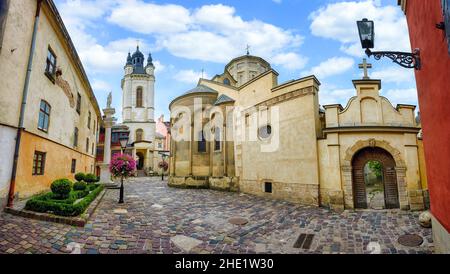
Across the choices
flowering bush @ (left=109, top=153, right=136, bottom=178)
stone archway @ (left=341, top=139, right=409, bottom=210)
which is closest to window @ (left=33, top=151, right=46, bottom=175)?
flowering bush @ (left=109, top=153, right=136, bottom=178)

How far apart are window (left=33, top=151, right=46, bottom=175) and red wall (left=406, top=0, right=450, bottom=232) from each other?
12.7 meters

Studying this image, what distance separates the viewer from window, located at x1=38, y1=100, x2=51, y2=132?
31.4 feet

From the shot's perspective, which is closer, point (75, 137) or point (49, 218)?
point (49, 218)

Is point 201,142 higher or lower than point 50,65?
lower

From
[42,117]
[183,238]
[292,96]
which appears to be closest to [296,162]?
[292,96]

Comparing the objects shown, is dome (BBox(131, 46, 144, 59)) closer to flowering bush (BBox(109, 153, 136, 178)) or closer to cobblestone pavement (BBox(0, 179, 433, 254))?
flowering bush (BBox(109, 153, 136, 178))

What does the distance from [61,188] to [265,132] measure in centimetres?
1103

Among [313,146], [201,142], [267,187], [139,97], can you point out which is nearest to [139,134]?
[139,97]

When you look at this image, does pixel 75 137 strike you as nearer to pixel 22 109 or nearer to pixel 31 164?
pixel 31 164

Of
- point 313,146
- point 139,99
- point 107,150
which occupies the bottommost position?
point 313,146

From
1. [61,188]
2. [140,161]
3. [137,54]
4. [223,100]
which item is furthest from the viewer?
[137,54]

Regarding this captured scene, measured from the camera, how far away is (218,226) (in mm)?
8008

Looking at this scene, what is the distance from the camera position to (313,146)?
11461 mm

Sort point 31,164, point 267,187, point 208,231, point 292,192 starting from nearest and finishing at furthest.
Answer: point 208,231
point 31,164
point 292,192
point 267,187
